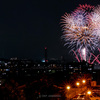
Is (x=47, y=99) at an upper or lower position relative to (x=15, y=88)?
lower

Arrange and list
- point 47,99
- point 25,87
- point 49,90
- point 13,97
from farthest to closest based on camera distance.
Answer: point 49,90, point 25,87, point 47,99, point 13,97

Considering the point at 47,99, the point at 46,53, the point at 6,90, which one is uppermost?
the point at 46,53

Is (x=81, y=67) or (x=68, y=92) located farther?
(x=81, y=67)

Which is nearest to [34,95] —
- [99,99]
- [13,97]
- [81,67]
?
[13,97]

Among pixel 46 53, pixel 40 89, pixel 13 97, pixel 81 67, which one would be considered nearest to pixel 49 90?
pixel 40 89

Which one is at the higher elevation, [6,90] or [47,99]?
[6,90]

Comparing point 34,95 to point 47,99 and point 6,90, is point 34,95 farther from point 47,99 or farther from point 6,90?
point 6,90

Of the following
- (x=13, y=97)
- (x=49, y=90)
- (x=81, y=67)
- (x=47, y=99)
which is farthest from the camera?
(x=81, y=67)

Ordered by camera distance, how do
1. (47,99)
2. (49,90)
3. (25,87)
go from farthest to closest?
(49,90) → (25,87) → (47,99)

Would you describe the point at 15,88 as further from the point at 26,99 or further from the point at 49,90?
the point at 49,90
